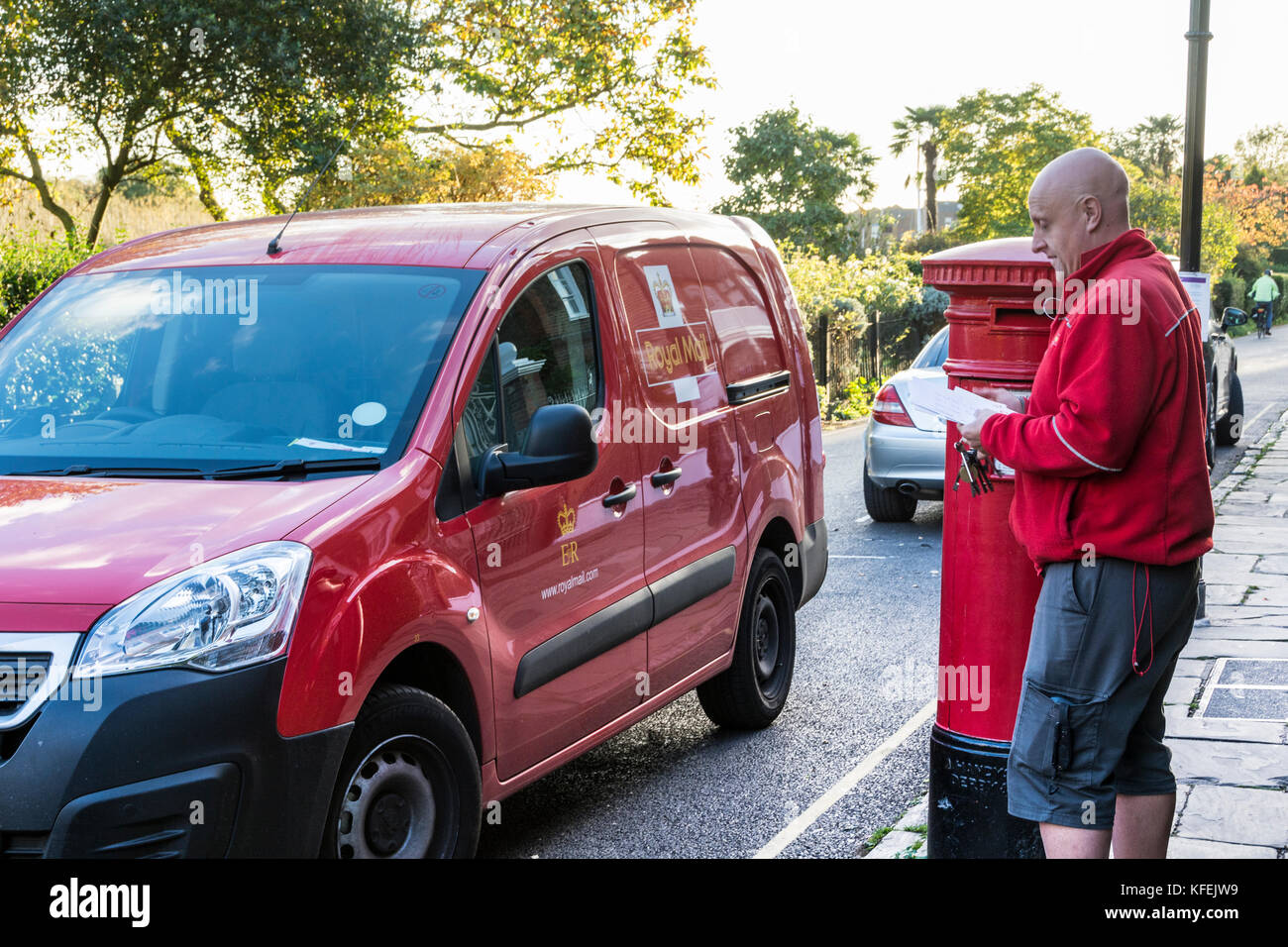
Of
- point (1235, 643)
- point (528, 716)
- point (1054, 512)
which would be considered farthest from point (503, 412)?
point (1235, 643)

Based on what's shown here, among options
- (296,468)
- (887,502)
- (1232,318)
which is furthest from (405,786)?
(1232,318)

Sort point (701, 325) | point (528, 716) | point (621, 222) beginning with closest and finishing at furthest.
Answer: point (528, 716)
point (621, 222)
point (701, 325)

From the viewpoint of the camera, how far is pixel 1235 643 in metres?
6.60

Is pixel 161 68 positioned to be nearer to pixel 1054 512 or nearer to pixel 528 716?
pixel 528 716

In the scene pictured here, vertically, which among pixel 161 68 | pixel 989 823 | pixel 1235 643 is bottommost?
A: pixel 1235 643

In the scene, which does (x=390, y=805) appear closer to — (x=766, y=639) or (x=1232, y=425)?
(x=766, y=639)

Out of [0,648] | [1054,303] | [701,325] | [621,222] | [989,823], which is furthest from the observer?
[701,325]

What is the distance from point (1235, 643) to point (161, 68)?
14532mm

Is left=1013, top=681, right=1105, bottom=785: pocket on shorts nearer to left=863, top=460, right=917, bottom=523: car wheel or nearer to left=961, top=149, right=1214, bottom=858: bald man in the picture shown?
left=961, top=149, right=1214, bottom=858: bald man

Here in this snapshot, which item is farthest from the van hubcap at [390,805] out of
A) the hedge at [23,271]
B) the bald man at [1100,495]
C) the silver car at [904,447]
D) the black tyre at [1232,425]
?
the black tyre at [1232,425]

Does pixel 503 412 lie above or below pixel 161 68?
below

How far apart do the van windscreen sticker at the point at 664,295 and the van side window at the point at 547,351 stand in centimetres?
44

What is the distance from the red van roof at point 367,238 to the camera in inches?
167

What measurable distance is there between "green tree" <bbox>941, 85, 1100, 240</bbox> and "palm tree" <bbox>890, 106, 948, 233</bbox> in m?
10.1
